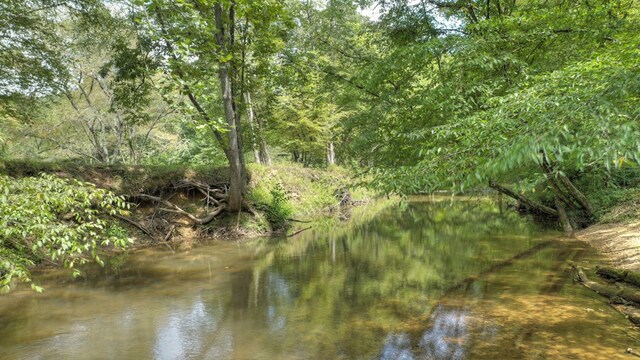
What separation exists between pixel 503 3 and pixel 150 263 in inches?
469

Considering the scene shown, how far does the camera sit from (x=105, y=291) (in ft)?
26.4

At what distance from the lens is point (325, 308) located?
263 inches

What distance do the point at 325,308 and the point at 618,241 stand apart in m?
8.12

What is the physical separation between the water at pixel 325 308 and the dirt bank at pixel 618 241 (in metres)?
0.61

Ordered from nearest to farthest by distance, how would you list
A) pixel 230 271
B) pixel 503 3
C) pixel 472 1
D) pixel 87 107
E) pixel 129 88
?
pixel 230 271 < pixel 472 1 < pixel 503 3 < pixel 129 88 < pixel 87 107

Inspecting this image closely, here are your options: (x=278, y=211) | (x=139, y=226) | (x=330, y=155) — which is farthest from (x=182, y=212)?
(x=330, y=155)

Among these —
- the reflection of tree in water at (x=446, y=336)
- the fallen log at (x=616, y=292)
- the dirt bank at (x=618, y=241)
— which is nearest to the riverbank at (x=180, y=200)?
the reflection of tree in water at (x=446, y=336)

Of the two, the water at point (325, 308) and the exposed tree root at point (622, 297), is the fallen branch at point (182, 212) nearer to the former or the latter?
the water at point (325, 308)

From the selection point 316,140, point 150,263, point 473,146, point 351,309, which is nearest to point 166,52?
point 150,263

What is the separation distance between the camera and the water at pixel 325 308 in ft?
16.7

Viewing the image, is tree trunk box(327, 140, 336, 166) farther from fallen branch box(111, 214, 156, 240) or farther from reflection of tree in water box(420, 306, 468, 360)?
reflection of tree in water box(420, 306, 468, 360)


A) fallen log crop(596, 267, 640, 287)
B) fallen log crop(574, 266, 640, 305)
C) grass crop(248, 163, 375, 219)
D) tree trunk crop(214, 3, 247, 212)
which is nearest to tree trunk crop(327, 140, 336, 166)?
grass crop(248, 163, 375, 219)

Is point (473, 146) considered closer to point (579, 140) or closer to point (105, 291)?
point (579, 140)

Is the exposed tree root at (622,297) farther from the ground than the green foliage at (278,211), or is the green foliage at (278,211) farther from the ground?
the green foliage at (278,211)
